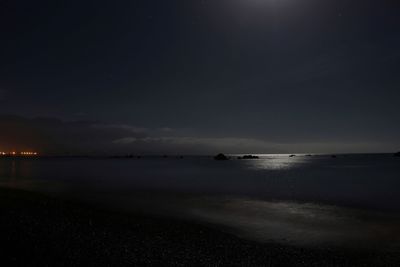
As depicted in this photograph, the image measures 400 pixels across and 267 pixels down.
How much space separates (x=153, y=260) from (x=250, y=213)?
1666 centimetres

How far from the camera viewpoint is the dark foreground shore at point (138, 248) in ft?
37.2

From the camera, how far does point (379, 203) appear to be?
3388cm

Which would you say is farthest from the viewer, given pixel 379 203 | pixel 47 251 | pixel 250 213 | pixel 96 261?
pixel 379 203

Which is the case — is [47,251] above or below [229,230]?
above

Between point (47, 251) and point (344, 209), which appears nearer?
point (47, 251)

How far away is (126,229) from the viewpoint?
1742cm

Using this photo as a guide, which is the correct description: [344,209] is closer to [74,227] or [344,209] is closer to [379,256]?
[379,256]

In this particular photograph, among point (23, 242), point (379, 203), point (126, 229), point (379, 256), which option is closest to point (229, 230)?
point (126, 229)

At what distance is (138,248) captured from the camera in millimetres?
12992

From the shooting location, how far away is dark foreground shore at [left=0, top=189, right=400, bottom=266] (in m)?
11.3

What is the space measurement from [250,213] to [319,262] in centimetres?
1375

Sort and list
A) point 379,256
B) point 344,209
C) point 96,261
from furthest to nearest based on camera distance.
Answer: point 344,209, point 379,256, point 96,261

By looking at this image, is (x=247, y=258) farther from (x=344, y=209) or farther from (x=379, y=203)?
(x=379, y=203)

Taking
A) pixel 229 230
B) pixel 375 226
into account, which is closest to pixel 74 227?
pixel 229 230
